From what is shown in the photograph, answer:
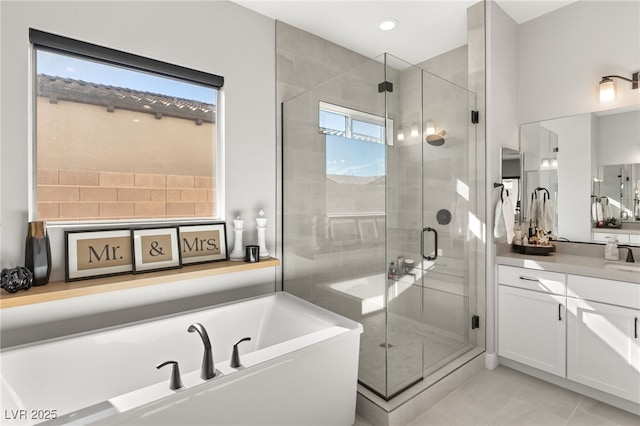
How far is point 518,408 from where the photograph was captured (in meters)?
2.14

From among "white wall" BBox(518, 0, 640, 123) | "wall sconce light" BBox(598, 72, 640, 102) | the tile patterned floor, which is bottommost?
the tile patterned floor

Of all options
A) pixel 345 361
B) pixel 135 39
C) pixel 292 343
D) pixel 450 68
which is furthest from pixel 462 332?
pixel 135 39

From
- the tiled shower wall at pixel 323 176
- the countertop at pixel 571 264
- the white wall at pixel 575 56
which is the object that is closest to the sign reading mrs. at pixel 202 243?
the tiled shower wall at pixel 323 176

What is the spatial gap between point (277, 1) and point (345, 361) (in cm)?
263

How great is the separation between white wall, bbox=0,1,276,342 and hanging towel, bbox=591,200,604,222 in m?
2.57

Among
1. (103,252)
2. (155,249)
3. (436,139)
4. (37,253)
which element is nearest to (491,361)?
(436,139)

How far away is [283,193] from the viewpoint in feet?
9.37

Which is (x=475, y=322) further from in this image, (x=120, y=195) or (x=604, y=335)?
(x=120, y=195)

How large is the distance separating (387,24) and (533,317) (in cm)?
268

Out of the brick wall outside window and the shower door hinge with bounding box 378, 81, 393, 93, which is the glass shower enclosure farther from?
the brick wall outside window

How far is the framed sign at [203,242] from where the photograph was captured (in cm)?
234

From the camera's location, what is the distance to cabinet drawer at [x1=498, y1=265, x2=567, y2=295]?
2324mm

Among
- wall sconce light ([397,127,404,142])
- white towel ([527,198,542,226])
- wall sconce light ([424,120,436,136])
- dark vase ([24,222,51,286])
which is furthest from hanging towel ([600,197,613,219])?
dark vase ([24,222,51,286])

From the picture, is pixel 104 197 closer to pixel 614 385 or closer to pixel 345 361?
pixel 345 361
